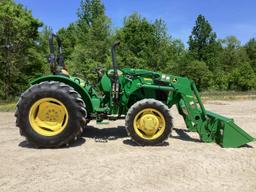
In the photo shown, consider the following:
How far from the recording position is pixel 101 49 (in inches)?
1166

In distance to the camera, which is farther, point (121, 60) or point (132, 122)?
point (121, 60)

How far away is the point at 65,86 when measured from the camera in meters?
6.34

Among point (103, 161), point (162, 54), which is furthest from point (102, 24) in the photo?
point (103, 161)

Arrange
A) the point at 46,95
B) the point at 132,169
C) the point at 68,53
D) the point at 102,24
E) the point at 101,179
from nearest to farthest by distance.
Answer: the point at 101,179 < the point at 132,169 < the point at 46,95 < the point at 102,24 < the point at 68,53

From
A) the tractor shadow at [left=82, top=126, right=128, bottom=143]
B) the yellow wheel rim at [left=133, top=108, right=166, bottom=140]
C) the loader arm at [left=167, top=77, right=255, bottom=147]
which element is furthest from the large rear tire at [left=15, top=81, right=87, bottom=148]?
the loader arm at [left=167, top=77, right=255, bottom=147]

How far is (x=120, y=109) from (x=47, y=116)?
162cm

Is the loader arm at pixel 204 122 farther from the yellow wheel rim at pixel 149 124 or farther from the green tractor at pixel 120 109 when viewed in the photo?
the yellow wheel rim at pixel 149 124

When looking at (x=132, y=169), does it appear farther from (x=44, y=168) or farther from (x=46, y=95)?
(x=46, y=95)

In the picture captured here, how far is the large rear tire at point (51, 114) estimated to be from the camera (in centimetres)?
621

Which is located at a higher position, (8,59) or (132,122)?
(8,59)

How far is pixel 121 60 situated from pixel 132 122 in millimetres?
26357

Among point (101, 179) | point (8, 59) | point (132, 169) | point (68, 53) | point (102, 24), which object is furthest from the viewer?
point (68, 53)

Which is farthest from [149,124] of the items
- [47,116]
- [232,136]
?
[47,116]

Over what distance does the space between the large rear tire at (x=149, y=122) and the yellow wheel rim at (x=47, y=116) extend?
1349mm
